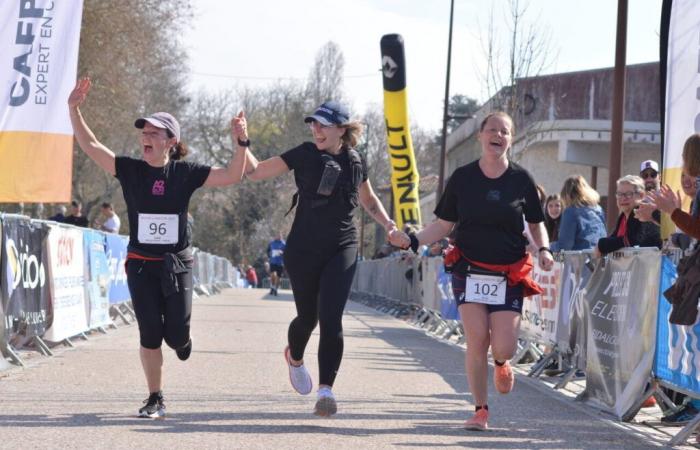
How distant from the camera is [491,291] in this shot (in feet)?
27.2

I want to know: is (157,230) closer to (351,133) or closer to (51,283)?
(351,133)

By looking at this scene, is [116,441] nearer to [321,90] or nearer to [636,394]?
[636,394]

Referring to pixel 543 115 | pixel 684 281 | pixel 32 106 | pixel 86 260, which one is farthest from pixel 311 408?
pixel 543 115

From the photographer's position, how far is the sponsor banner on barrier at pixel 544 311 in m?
12.9

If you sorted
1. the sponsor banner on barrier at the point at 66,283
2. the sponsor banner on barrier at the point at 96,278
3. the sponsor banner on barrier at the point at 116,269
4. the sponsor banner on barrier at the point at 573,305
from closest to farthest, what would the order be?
1. the sponsor banner on barrier at the point at 573,305
2. the sponsor banner on barrier at the point at 66,283
3. the sponsor banner on barrier at the point at 96,278
4. the sponsor banner on barrier at the point at 116,269

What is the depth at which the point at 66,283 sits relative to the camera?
15.1 m

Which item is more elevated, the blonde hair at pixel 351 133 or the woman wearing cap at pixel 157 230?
the blonde hair at pixel 351 133

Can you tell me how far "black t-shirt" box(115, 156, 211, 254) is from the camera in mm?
A: 8289

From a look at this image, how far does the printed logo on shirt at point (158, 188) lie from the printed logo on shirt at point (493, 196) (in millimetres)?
2020

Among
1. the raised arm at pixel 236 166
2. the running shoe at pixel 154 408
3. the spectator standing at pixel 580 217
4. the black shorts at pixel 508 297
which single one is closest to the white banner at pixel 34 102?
the spectator standing at pixel 580 217

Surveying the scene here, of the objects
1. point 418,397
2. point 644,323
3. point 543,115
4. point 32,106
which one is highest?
point 543,115

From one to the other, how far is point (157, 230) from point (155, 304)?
454 millimetres

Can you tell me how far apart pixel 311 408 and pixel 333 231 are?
1491 mm

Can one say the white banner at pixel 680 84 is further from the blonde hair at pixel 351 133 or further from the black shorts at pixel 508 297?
the blonde hair at pixel 351 133
